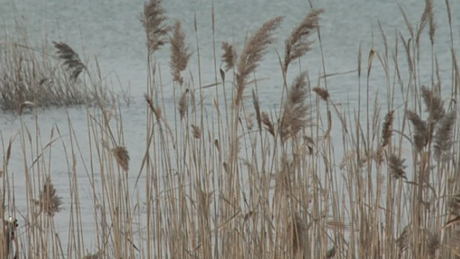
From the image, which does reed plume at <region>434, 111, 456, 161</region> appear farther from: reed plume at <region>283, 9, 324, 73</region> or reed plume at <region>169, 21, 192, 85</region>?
reed plume at <region>169, 21, 192, 85</region>

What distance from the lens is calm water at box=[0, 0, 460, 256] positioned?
564 cm

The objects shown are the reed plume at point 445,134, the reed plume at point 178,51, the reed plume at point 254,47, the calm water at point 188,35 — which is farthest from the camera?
the calm water at point 188,35

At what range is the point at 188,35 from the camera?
10242 mm

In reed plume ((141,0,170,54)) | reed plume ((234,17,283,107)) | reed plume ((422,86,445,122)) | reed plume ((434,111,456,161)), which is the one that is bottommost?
reed plume ((434,111,456,161))

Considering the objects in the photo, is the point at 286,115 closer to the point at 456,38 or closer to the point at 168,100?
the point at 168,100

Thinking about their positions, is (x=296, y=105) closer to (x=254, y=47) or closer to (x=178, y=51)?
(x=254, y=47)

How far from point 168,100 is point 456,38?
11.6 feet

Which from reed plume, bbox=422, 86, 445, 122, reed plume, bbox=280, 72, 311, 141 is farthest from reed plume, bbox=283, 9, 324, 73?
reed plume, bbox=422, 86, 445, 122

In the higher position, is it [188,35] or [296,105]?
[188,35]

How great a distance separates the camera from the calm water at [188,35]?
18.5ft

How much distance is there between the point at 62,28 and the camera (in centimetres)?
1065

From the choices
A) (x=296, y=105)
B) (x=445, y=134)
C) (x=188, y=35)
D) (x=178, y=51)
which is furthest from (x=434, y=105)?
(x=188, y=35)

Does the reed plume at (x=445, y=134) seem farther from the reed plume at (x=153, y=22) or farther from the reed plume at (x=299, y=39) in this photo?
the reed plume at (x=153, y=22)

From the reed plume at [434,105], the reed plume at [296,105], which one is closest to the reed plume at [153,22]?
the reed plume at [296,105]
